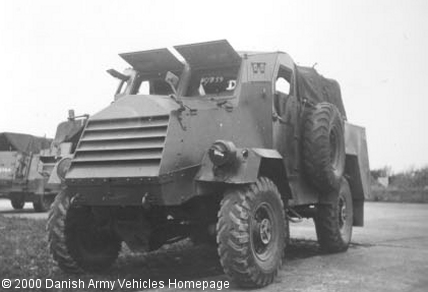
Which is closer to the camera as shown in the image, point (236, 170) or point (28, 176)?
point (236, 170)

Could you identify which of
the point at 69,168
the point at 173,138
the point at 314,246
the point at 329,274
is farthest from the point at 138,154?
the point at 314,246

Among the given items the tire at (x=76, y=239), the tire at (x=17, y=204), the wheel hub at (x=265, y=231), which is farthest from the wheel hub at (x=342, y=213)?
the tire at (x=17, y=204)

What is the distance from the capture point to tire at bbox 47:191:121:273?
676cm

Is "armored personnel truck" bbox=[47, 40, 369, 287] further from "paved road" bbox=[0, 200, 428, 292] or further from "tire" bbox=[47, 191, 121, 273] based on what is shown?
"paved road" bbox=[0, 200, 428, 292]

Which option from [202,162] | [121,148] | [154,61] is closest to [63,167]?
[121,148]

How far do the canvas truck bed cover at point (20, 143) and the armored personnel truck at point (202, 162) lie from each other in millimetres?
13157

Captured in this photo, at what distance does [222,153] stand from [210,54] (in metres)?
1.98

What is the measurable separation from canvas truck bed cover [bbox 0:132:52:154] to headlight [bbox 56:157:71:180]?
13825mm

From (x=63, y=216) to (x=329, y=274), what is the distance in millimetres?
3120

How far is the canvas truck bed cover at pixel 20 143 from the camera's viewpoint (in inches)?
806

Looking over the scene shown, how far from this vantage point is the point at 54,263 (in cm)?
732

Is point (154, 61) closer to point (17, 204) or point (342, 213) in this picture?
point (342, 213)

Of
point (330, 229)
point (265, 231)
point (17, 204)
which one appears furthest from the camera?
point (17, 204)

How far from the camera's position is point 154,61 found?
7984 mm
